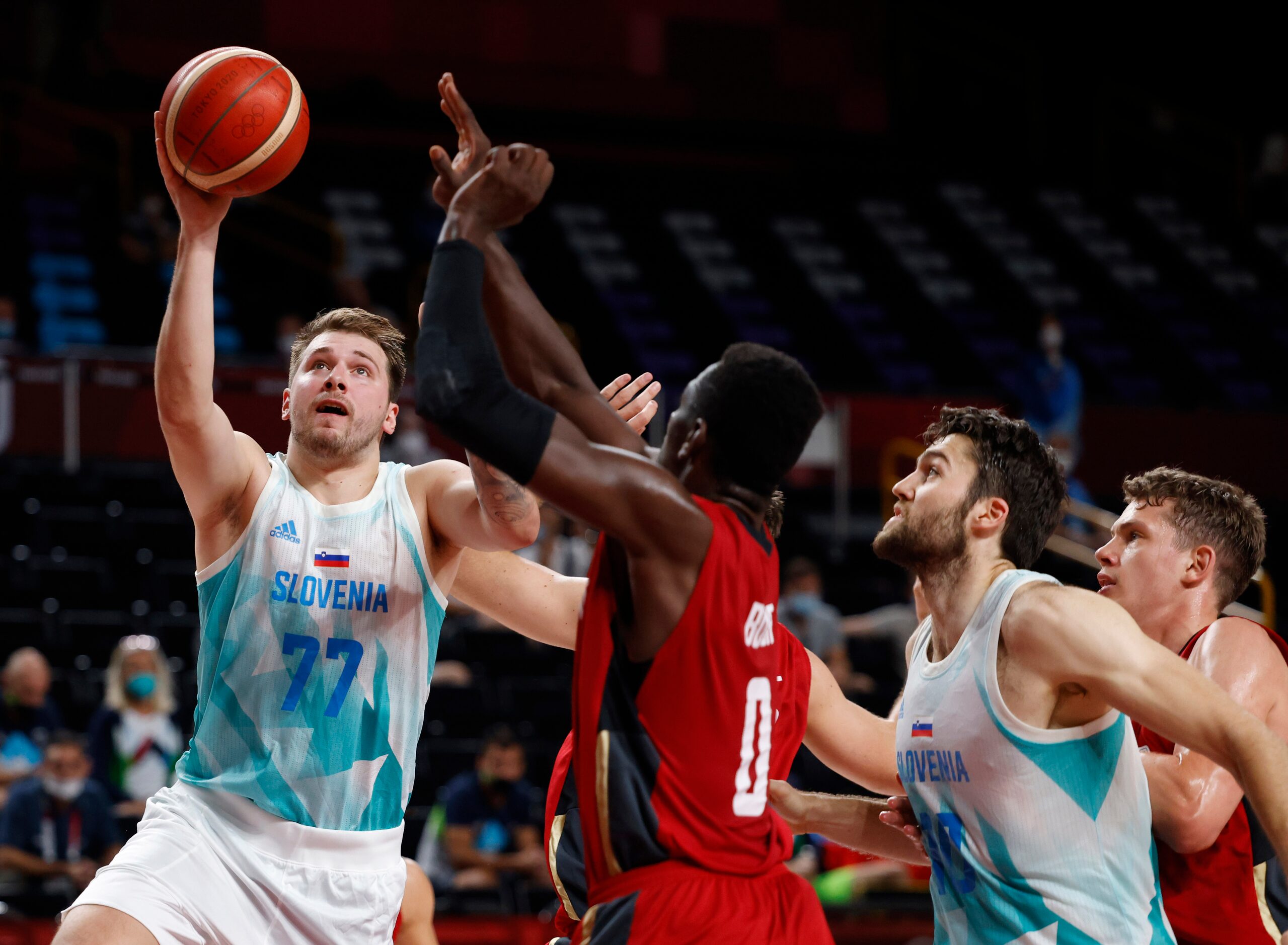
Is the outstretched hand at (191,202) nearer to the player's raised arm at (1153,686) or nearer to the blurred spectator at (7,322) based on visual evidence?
the player's raised arm at (1153,686)

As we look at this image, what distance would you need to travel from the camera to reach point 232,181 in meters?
4.02

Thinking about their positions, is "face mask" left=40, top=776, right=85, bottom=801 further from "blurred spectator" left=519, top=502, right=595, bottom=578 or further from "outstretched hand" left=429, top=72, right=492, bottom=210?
"outstretched hand" left=429, top=72, right=492, bottom=210

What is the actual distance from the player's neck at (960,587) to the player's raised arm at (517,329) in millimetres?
926

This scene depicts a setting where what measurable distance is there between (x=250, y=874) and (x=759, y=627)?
1.80 m

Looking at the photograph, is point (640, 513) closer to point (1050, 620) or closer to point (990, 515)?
point (1050, 620)

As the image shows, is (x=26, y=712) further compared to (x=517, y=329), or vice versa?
(x=26, y=712)

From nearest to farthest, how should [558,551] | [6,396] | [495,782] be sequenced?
[495,782], [558,551], [6,396]

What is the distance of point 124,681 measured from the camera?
27.0 feet

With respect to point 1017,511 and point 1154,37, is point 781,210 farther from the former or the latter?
point 1017,511

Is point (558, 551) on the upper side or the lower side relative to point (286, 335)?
lower

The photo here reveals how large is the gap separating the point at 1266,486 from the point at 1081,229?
631cm

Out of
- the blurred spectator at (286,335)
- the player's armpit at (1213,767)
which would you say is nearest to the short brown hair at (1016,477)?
the player's armpit at (1213,767)

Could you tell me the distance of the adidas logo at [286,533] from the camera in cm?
418

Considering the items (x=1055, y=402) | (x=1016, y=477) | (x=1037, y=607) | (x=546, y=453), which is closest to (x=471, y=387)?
(x=546, y=453)
